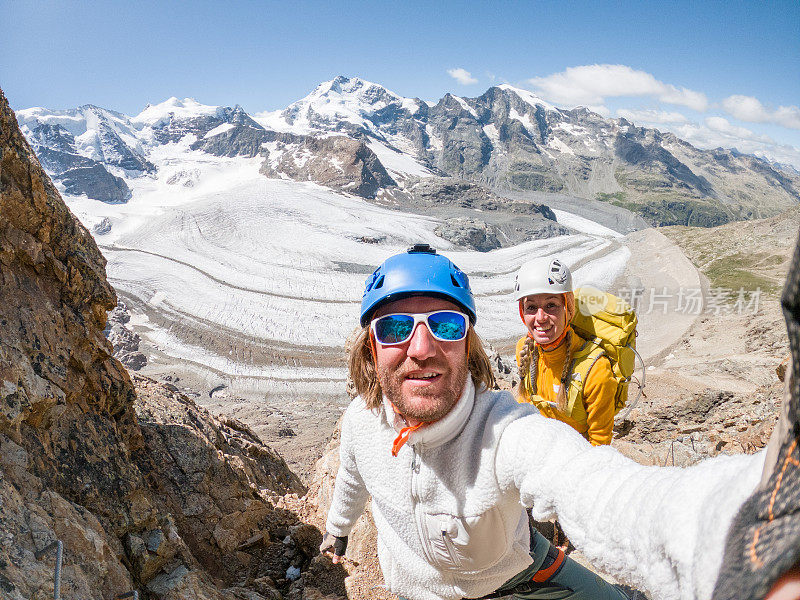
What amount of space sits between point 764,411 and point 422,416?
9704 millimetres

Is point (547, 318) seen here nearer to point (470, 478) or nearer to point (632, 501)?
point (470, 478)

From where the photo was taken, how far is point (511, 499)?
6.47 feet

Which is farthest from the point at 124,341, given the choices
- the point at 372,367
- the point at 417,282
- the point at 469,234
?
the point at 469,234

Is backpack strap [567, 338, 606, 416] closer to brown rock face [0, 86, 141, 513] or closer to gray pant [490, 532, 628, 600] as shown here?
gray pant [490, 532, 628, 600]

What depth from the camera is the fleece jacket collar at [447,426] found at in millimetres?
2010

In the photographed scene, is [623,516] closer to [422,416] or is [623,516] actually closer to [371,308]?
[422,416]

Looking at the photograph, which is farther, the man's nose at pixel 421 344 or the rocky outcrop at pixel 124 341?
the rocky outcrop at pixel 124 341

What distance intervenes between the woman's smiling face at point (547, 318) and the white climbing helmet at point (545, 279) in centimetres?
7

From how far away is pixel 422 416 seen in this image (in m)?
2.03

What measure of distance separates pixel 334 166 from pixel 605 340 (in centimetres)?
10672

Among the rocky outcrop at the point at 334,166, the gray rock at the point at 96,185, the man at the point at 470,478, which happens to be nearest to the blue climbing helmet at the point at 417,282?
the man at the point at 470,478

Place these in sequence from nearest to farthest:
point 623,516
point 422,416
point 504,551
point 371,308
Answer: point 623,516
point 422,416
point 504,551
point 371,308

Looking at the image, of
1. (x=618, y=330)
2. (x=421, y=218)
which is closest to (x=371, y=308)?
(x=618, y=330)

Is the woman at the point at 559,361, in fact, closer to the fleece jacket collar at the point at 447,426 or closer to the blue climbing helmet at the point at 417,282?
the blue climbing helmet at the point at 417,282
